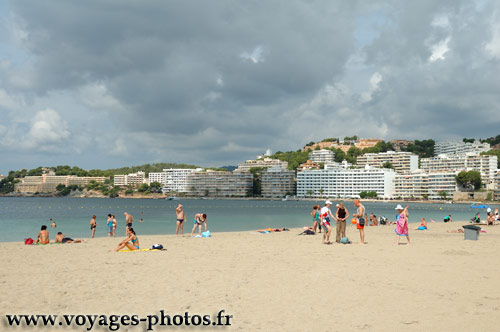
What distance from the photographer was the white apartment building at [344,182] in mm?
173125

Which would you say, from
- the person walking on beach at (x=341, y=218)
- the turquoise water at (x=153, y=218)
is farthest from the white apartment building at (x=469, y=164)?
the person walking on beach at (x=341, y=218)

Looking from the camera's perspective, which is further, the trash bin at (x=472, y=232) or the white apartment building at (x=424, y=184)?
the white apartment building at (x=424, y=184)

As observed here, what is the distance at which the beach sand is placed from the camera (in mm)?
6918

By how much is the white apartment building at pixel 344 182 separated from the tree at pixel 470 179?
2974cm

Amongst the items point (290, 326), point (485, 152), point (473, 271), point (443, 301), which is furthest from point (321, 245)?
point (485, 152)

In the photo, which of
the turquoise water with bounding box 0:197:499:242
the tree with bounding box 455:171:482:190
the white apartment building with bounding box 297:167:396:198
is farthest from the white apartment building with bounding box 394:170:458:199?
the turquoise water with bounding box 0:197:499:242

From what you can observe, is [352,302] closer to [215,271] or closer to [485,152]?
[215,271]

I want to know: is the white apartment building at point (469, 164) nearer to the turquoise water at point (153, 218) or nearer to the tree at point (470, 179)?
the tree at point (470, 179)

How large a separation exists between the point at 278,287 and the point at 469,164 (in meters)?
178

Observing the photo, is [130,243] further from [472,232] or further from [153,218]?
[153,218]

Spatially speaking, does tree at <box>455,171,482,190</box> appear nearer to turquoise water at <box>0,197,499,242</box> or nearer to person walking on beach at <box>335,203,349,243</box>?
turquoise water at <box>0,197,499,242</box>

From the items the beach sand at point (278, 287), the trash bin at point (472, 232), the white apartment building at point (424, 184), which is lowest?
the beach sand at point (278, 287)

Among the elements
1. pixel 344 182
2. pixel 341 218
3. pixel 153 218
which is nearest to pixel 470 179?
pixel 344 182

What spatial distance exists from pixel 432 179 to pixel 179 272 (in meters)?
162
